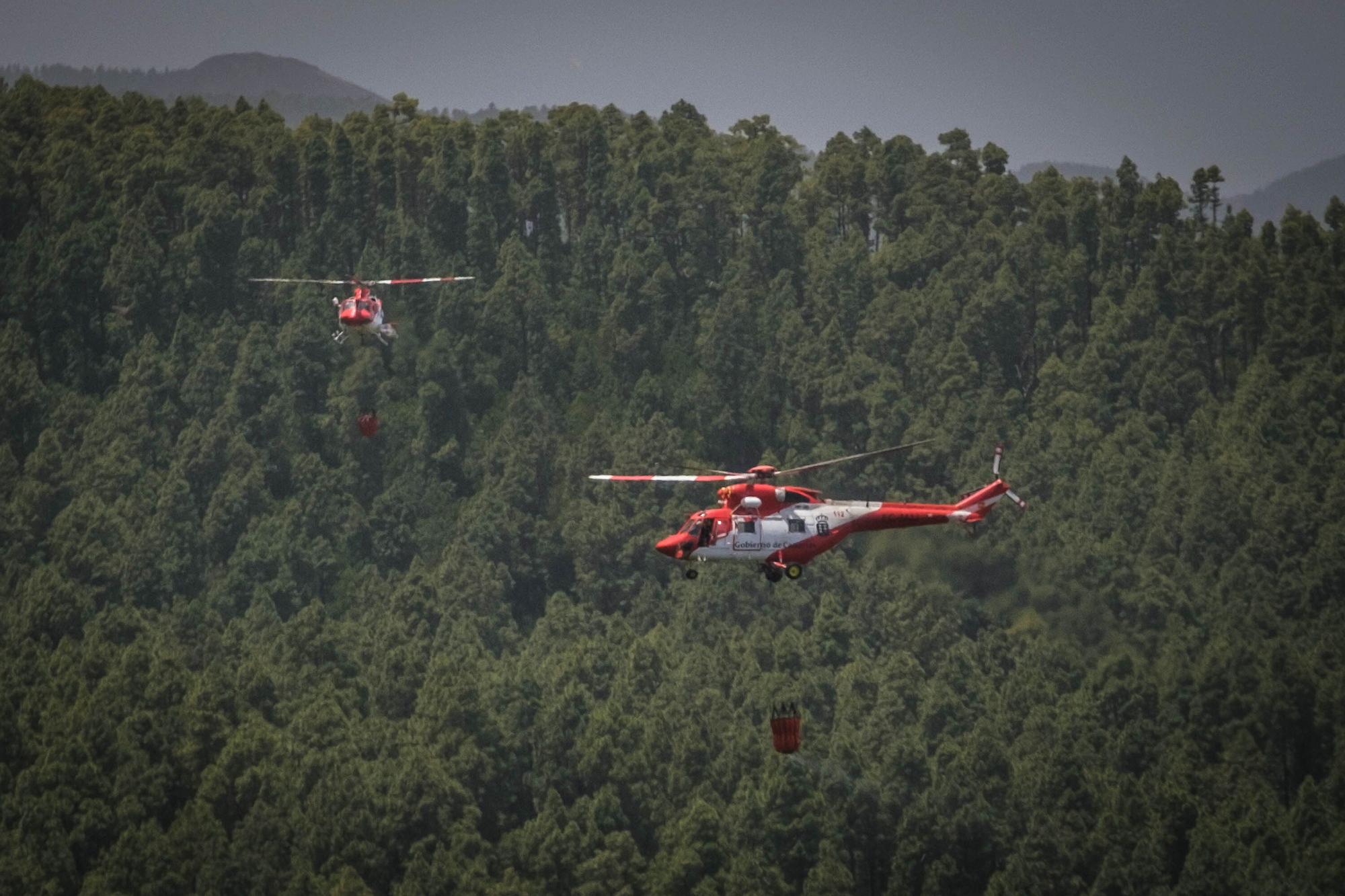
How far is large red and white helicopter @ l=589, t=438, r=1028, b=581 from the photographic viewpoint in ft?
273

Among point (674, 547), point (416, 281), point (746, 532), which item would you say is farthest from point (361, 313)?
point (746, 532)

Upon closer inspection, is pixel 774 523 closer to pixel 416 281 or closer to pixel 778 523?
pixel 778 523

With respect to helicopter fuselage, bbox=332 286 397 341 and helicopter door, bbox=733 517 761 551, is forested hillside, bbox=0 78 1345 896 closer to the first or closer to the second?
helicopter fuselage, bbox=332 286 397 341

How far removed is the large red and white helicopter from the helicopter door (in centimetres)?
2

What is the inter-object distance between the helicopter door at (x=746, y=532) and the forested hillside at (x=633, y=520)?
5047 centimetres

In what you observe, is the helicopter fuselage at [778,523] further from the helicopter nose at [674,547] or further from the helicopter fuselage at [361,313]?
the helicopter fuselage at [361,313]

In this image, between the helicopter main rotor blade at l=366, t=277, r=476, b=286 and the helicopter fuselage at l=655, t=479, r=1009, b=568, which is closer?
the helicopter fuselage at l=655, t=479, r=1009, b=568

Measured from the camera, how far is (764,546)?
8400 cm

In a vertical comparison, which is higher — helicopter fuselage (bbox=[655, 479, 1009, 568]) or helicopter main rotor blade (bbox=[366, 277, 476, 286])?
helicopter main rotor blade (bbox=[366, 277, 476, 286])

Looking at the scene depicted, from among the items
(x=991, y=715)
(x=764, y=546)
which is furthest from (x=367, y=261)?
(x=764, y=546)

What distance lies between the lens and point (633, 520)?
571 feet

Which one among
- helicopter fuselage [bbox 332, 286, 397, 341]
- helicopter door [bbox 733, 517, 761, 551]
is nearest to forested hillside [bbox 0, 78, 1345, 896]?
helicopter fuselage [bbox 332, 286, 397, 341]

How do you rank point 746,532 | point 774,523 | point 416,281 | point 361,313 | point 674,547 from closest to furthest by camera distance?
1. point 674,547
2. point 746,532
3. point 774,523
4. point 416,281
5. point 361,313

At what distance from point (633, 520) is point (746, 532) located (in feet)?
297
